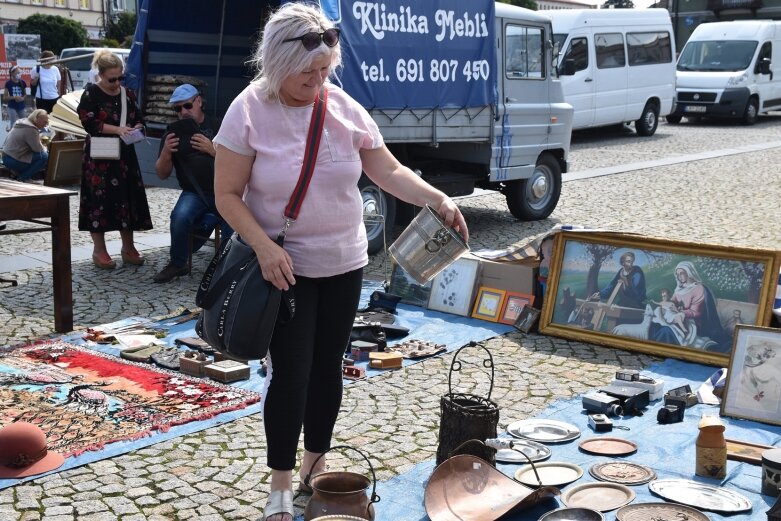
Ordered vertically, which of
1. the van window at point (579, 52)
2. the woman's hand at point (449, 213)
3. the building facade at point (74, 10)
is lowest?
the woman's hand at point (449, 213)

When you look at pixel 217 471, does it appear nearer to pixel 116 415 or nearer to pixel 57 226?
pixel 116 415

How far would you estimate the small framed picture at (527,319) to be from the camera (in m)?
6.62

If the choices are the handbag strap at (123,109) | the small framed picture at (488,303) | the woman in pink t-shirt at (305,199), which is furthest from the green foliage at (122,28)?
the woman in pink t-shirt at (305,199)

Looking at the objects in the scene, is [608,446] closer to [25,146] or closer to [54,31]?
[25,146]

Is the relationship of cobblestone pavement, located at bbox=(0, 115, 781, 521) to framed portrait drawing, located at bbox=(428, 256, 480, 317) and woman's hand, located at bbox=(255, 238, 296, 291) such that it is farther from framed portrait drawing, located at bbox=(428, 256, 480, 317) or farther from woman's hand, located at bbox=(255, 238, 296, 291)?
woman's hand, located at bbox=(255, 238, 296, 291)

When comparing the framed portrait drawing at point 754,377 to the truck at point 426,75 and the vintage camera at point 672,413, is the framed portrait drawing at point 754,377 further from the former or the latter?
the truck at point 426,75

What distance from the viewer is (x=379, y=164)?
3.61 m

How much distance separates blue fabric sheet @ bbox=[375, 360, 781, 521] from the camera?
391cm

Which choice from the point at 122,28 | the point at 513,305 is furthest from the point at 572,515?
the point at 122,28

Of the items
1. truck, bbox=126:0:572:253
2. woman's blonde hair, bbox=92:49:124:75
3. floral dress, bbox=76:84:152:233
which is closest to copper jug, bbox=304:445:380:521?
floral dress, bbox=76:84:152:233

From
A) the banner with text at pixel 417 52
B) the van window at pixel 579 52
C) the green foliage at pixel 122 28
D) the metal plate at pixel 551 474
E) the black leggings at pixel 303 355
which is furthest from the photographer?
the green foliage at pixel 122 28

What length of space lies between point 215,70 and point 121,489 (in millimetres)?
6484

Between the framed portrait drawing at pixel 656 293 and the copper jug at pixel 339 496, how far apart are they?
295 centimetres

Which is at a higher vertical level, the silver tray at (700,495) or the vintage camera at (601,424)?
the vintage camera at (601,424)
